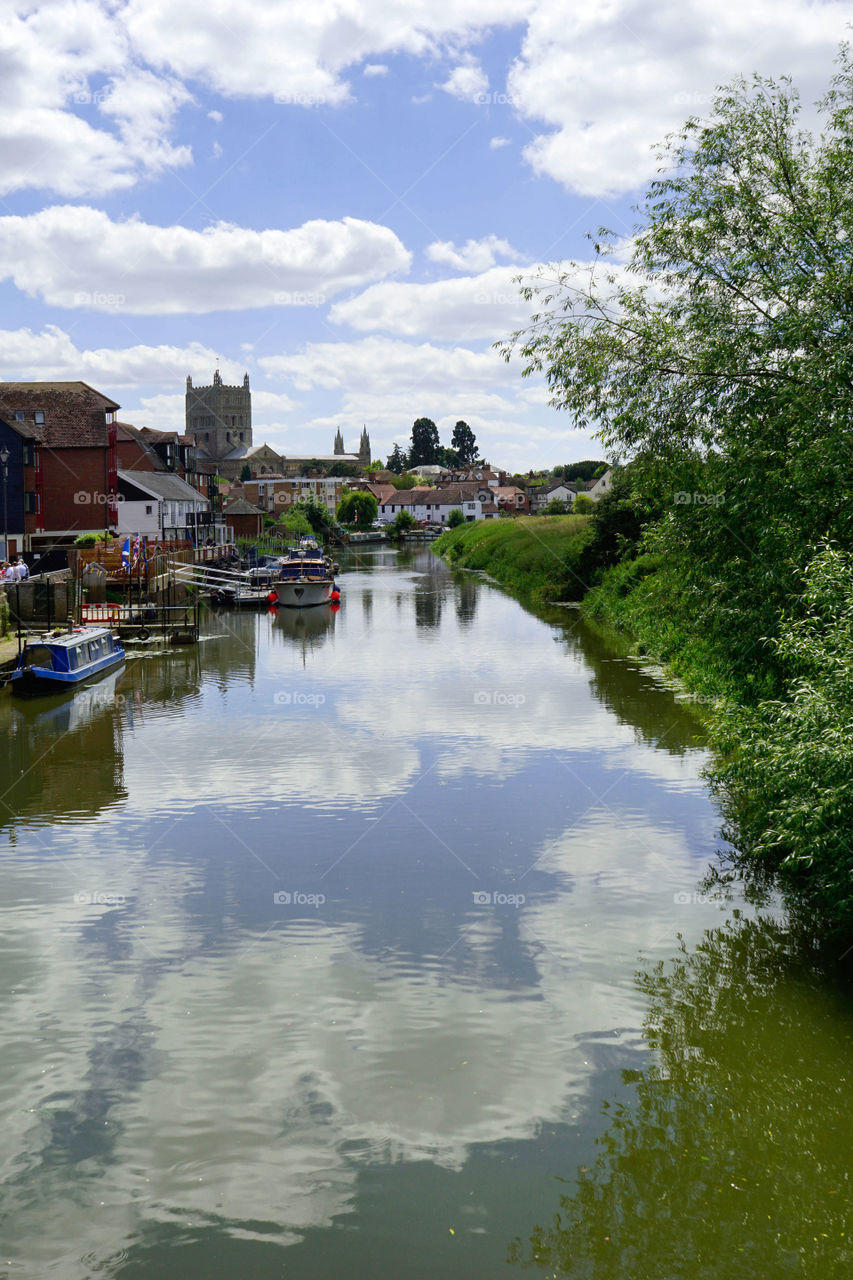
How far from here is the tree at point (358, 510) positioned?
160875 mm

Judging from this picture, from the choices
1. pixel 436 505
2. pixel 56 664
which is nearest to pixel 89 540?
pixel 56 664

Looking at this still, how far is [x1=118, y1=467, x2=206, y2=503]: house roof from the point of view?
71812 mm

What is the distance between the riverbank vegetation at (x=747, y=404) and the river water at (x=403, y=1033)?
2.68 metres

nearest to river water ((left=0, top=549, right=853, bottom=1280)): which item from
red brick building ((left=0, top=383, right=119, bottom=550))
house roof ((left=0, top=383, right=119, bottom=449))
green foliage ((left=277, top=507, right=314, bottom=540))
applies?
red brick building ((left=0, top=383, right=119, bottom=550))

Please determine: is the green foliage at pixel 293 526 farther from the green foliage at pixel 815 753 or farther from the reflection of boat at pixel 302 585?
the green foliage at pixel 815 753

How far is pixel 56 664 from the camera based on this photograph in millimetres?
30531

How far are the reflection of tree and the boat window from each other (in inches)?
920

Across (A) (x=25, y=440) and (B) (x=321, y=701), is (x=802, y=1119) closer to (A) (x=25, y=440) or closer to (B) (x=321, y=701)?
(B) (x=321, y=701)

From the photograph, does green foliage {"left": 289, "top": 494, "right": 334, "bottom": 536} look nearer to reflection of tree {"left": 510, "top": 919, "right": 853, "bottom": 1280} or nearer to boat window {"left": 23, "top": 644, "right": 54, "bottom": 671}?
boat window {"left": 23, "top": 644, "right": 54, "bottom": 671}

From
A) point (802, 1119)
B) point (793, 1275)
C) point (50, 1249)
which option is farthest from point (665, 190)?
point (50, 1249)

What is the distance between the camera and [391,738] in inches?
947

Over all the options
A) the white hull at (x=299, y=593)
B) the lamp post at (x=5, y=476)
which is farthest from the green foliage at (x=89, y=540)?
the white hull at (x=299, y=593)

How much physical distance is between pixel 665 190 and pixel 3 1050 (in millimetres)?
16994

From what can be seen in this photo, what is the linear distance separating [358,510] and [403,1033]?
501ft
